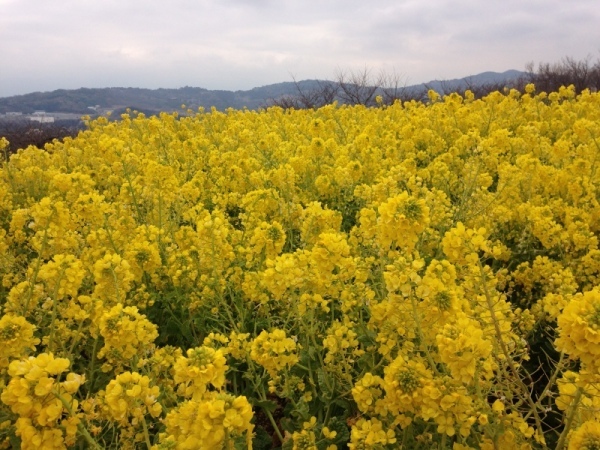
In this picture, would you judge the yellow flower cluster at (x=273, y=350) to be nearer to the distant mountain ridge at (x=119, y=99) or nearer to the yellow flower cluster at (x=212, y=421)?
the yellow flower cluster at (x=212, y=421)

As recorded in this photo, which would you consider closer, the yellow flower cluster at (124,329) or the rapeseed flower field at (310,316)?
the rapeseed flower field at (310,316)

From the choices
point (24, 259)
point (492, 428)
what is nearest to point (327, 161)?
point (24, 259)

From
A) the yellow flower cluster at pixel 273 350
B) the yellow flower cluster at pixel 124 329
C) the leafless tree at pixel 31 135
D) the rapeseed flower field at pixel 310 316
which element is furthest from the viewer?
the leafless tree at pixel 31 135

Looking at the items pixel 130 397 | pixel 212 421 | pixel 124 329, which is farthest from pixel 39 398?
pixel 212 421

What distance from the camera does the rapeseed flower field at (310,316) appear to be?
63.4 inches

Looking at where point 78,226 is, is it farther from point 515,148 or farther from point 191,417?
point 515,148

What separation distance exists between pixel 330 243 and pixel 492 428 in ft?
3.47

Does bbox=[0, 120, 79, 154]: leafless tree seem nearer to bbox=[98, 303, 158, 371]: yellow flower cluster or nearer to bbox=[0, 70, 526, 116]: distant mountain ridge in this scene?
bbox=[98, 303, 158, 371]: yellow flower cluster

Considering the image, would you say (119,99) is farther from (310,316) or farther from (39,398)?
(39,398)

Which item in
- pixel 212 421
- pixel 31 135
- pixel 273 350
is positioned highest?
pixel 31 135

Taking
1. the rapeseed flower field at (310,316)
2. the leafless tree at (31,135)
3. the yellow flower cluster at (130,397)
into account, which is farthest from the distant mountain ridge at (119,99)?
the yellow flower cluster at (130,397)

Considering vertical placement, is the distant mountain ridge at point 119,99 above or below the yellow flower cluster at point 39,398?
above

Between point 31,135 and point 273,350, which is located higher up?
point 31,135

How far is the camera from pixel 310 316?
2.45 meters
